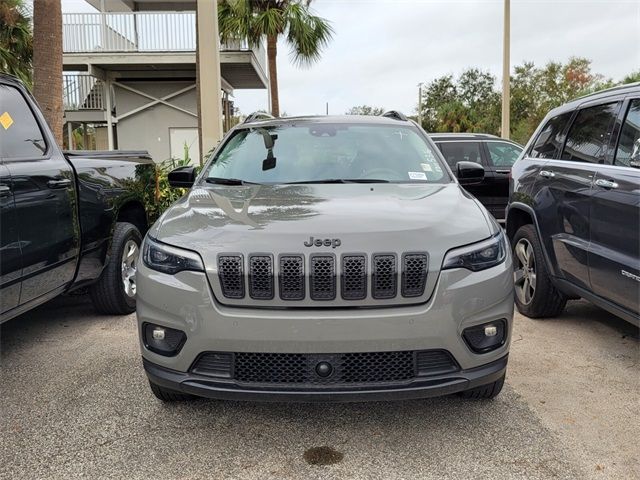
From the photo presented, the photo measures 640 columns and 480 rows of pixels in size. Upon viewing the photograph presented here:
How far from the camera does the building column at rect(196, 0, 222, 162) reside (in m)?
9.23

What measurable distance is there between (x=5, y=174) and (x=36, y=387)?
1309 mm

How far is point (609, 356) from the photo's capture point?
3.95 metres

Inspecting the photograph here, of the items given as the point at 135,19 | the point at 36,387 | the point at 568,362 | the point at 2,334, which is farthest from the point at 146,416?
the point at 135,19

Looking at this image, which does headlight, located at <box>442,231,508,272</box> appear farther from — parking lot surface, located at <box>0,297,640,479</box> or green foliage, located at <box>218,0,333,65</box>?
green foliage, located at <box>218,0,333,65</box>

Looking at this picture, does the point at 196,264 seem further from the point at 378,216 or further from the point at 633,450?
the point at 633,450

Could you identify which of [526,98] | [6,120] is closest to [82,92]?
[6,120]

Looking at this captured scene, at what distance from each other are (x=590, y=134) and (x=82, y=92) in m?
17.5

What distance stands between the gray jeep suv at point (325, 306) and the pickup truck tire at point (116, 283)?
2063mm

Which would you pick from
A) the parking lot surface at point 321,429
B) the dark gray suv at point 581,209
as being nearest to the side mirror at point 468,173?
the dark gray suv at point 581,209

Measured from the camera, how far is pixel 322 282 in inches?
99.3

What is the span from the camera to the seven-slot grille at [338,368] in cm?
255

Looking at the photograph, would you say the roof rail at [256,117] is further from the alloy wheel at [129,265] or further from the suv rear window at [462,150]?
the suv rear window at [462,150]

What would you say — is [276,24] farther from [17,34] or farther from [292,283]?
[292,283]

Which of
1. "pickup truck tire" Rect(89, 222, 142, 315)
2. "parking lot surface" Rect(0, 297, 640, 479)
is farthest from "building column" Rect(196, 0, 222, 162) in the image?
"parking lot surface" Rect(0, 297, 640, 479)
